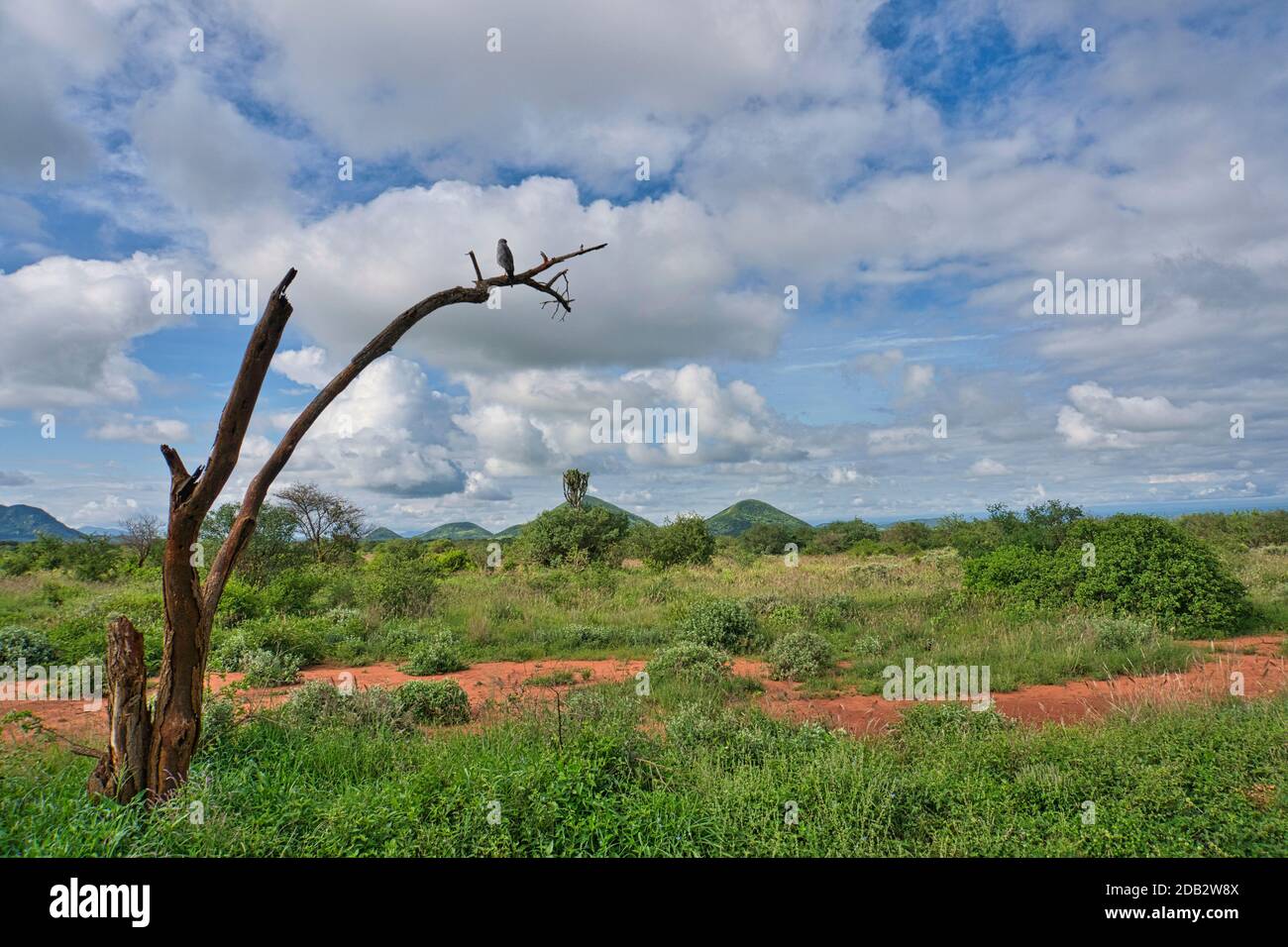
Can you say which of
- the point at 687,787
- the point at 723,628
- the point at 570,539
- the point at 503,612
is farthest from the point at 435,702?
the point at 570,539

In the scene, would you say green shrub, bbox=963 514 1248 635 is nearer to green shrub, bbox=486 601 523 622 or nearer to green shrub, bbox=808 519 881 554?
green shrub, bbox=486 601 523 622

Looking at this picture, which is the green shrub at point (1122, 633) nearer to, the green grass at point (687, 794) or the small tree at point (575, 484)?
the green grass at point (687, 794)

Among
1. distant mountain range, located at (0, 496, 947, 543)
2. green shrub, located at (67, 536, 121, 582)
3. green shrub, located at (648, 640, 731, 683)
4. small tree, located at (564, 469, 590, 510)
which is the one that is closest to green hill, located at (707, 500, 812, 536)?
distant mountain range, located at (0, 496, 947, 543)

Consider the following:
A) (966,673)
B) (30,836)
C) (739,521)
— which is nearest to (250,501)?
(30,836)

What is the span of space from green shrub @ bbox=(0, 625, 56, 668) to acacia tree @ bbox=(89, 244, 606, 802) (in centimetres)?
861

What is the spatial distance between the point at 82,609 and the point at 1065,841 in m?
18.7

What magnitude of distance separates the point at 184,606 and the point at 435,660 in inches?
262

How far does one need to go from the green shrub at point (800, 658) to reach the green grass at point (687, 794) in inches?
156

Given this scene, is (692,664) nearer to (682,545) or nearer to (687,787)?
(687,787)

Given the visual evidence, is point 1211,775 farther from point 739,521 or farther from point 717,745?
point 739,521

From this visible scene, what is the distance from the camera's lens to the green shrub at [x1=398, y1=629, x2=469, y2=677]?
10.7m

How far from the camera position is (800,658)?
10195 millimetres
